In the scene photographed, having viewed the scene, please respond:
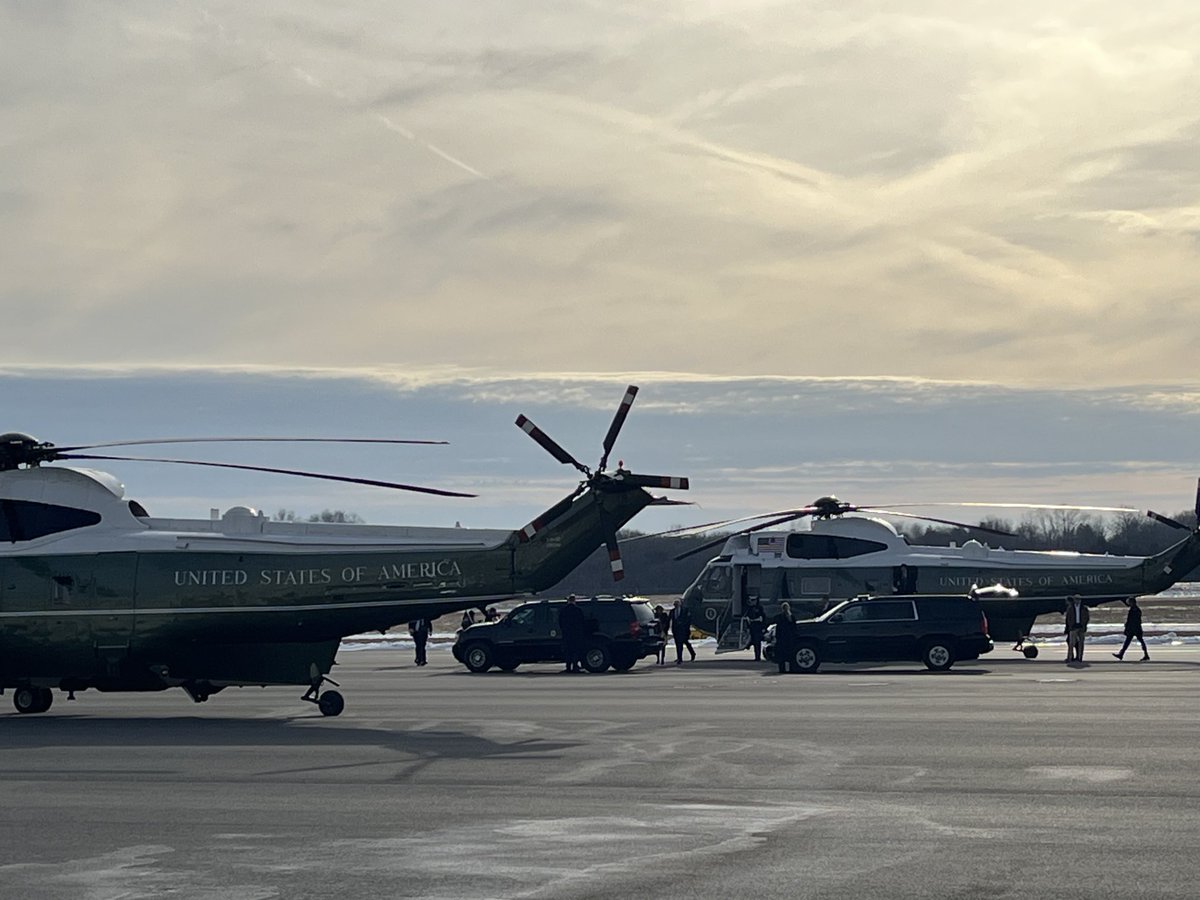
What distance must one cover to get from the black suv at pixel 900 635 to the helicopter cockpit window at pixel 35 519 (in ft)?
53.9

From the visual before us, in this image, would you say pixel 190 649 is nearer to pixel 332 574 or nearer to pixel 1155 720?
pixel 332 574

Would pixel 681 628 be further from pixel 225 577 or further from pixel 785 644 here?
pixel 225 577

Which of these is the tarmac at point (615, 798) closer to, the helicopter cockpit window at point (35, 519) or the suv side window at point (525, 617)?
the helicopter cockpit window at point (35, 519)

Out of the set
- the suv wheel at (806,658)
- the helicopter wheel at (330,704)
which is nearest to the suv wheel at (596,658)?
the suv wheel at (806,658)

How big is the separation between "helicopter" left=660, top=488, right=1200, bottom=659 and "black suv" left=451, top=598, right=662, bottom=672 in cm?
511

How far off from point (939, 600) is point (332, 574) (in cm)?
1664

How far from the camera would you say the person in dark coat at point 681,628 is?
131 ft

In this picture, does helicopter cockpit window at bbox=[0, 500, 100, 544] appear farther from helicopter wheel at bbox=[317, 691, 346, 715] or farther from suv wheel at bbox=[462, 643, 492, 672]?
suv wheel at bbox=[462, 643, 492, 672]

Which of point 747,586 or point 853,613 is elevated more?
point 747,586

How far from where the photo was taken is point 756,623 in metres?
40.3

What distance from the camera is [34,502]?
23672mm

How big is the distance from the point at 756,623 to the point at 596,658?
20.8 feet

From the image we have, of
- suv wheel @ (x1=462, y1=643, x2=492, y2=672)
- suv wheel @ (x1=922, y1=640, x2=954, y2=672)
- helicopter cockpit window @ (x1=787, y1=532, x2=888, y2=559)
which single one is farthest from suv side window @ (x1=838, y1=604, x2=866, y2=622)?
suv wheel @ (x1=462, y1=643, x2=492, y2=672)

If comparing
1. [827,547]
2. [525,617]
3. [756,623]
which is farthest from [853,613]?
[525,617]
